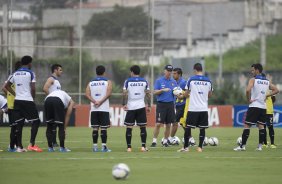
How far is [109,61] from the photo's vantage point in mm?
41938

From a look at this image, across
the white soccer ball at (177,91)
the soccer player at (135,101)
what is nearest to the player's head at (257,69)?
the white soccer ball at (177,91)

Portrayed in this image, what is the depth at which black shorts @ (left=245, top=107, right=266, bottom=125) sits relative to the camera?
23.0m

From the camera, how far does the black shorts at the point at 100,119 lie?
73.3 feet

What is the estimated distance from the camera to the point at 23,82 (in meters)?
22.2

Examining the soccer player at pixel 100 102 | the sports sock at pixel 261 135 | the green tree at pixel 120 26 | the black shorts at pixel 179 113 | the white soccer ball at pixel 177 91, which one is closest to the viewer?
the soccer player at pixel 100 102

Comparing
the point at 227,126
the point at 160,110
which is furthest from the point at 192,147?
the point at 227,126

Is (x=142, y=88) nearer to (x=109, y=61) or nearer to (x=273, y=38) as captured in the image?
(x=109, y=61)

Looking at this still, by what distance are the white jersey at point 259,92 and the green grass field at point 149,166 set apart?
4.25 ft

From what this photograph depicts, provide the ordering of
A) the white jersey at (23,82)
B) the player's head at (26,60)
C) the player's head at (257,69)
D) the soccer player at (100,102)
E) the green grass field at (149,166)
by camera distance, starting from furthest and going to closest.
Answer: the player's head at (257,69)
the soccer player at (100,102)
the white jersey at (23,82)
the player's head at (26,60)
the green grass field at (149,166)

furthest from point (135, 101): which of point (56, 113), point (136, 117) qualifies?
point (56, 113)

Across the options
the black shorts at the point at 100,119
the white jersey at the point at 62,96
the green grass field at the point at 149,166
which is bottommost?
the green grass field at the point at 149,166

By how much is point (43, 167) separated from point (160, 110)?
882 centimetres

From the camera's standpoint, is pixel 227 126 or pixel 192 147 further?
pixel 227 126

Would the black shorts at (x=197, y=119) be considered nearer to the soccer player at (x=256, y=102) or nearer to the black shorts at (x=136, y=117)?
the black shorts at (x=136, y=117)
